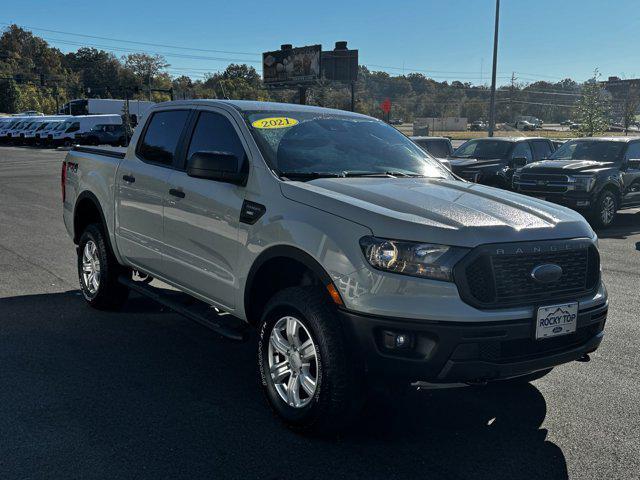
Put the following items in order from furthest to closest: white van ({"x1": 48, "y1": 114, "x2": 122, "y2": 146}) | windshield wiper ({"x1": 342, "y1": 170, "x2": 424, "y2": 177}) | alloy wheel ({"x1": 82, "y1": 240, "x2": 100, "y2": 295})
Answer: white van ({"x1": 48, "y1": 114, "x2": 122, "y2": 146}), alloy wheel ({"x1": 82, "y1": 240, "x2": 100, "y2": 295}), windshield wiper ({"x1": 342, "y1": 170, "x2": 424, "y2": 177})

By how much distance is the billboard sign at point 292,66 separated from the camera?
55.8 m

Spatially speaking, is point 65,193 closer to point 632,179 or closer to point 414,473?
point 414,473

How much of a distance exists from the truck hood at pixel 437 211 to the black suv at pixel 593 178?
904 centimetres

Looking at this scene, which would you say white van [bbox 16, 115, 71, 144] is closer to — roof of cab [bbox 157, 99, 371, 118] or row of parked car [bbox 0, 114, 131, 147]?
row of parked car [bbox 0, 114, 131, 147]

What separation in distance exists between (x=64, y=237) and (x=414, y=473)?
8138 mm

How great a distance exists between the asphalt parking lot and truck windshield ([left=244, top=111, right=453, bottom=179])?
153 centimetres

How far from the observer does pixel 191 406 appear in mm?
4043

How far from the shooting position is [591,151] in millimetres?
13984

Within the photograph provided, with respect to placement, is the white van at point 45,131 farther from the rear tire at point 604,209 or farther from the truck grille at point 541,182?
the rear tire at point 604,209

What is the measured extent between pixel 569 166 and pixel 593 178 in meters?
0.54

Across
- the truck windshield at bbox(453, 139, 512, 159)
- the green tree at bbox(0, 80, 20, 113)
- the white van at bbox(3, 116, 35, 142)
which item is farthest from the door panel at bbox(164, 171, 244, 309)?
the green tree at bbox(0, 80, 20, 113)

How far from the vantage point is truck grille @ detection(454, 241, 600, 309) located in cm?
326

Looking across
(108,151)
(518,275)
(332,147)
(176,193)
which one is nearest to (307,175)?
(332,147)

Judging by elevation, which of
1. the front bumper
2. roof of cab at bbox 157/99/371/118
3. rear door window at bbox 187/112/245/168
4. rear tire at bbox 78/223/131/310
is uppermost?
roof of cab at bbox 157/99/371/118
